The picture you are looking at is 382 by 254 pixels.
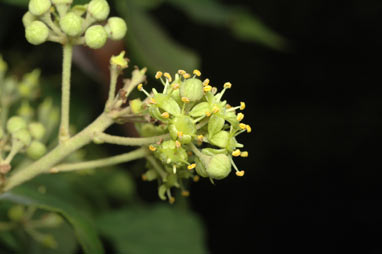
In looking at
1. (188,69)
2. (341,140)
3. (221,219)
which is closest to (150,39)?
(188,69)

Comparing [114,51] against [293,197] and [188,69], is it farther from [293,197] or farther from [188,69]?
[293,197]

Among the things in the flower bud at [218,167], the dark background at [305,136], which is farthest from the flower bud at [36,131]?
the dark background at [305,136]

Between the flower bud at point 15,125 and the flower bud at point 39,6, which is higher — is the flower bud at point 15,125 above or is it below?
below

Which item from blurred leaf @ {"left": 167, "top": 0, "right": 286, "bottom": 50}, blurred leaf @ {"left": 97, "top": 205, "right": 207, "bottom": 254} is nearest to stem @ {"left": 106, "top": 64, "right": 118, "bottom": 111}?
blurred leaf @ {"left": 97, "top": 205, "right": 207, "bottom": 254}

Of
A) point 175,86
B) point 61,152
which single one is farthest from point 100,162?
point 175,86

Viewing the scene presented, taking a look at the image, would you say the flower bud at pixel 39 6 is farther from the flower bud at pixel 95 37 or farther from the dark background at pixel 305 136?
the dark background at pixel 305 136

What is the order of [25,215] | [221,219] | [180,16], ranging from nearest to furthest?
[25,215], [180,16], [221,219]
